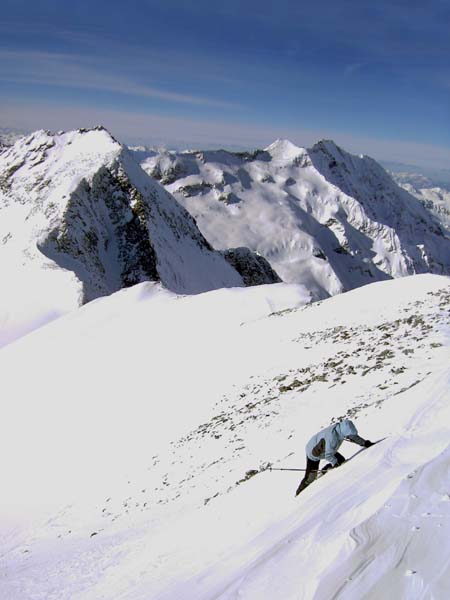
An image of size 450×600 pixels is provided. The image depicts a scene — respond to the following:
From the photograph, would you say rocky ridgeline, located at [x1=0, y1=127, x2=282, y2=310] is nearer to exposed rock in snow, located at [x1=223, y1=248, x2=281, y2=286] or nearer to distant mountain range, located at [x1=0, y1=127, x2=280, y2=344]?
distant mountain range, located at [x1=0, y1=127, x2=280, y2=344]

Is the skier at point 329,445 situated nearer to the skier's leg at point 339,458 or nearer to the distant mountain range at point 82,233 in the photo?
the skier's leg at point 339,458

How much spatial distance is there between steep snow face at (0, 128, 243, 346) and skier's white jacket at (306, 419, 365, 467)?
42.1 m

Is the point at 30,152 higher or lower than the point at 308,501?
higher

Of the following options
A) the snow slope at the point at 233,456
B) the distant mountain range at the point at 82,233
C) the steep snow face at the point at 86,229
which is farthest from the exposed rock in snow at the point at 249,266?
the snow slope at the point at 233,456

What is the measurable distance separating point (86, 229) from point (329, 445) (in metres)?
64.9

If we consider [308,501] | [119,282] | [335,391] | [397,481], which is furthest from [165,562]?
[119,282]

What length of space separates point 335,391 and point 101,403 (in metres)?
13.2

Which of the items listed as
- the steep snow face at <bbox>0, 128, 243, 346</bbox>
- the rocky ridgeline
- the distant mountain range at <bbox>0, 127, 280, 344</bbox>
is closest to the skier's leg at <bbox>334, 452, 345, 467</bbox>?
the steep snow face at <bbox>0, 128, 243, 346</bbox>

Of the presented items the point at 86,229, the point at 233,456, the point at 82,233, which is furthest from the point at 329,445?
the point at 86,229

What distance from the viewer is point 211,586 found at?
6.41 metres

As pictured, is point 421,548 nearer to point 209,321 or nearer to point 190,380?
point 190,380

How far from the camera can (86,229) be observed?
6819 centimetres

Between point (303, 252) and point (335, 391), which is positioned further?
point (303, 252)

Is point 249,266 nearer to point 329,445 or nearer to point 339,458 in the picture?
point 339,458
